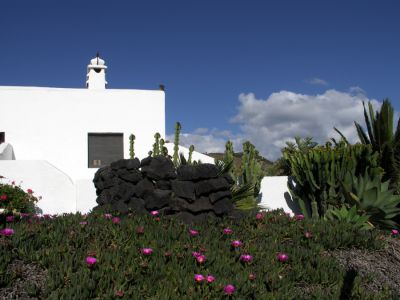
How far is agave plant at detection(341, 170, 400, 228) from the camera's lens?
8945mm

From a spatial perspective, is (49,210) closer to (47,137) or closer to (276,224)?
(47,137)

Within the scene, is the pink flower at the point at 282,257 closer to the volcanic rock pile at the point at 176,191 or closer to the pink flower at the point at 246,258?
the pink flower at the point at 246,258

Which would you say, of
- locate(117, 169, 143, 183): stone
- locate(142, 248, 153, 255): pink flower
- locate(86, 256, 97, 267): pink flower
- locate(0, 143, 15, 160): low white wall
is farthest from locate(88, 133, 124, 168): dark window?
locate(86, 256, 97, 267): pink flower

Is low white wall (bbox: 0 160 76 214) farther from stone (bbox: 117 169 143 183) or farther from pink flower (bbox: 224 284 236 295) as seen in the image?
pink flower (bbox: 224 284 236 295)

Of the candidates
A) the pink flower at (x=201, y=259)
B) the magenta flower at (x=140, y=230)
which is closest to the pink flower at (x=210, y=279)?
the pink flower at (x=201, y=259)

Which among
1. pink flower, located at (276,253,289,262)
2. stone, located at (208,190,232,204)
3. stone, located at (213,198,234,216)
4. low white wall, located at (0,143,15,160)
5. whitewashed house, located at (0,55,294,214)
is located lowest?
pink flower, located at (276,253,289,262)

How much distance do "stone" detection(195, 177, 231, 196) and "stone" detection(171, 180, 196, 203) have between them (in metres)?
0.09

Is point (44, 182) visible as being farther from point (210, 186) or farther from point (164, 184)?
point (210, 186)

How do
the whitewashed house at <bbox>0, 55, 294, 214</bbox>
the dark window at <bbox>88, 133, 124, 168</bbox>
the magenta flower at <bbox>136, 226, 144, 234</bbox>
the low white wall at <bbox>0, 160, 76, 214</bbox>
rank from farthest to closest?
the dark window at <bbox>88, 133, 124, 168</bbox> < the whitewashed house at <bbox>0, 55, 294, 214</bbox> < the low white wall at <bbox>0, 160, 76, 214</bbox> < the magenta flower at <bbox>136, 226, 144, 234</bbox>

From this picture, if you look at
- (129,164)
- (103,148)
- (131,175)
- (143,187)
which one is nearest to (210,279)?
(143,187)

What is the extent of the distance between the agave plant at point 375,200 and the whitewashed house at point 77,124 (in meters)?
6.06

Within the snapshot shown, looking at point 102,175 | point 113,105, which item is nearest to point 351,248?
point 102,175

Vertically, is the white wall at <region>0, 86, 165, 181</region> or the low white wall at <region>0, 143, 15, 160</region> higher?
the white wall at <region>0, 86, 165, 181</region>

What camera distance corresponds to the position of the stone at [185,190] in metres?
6.66
